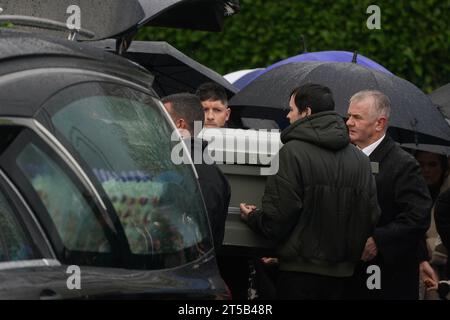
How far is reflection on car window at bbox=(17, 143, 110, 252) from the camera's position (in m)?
3.59

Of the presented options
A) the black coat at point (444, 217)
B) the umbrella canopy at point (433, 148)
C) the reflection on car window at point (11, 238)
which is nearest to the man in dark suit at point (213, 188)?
the black coat at point (444, 217)

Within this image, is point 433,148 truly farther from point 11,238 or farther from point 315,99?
point 11,238

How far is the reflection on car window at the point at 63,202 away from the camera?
3.59 m

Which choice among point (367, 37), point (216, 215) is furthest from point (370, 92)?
point (367, 37)

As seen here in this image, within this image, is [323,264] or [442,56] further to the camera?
[442,56]

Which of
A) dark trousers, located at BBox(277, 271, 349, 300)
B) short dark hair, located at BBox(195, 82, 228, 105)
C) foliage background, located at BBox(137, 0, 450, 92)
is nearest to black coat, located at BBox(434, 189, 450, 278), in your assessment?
dark trousers, located at BBox(277, 271, 349, 300)

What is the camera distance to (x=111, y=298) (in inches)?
148

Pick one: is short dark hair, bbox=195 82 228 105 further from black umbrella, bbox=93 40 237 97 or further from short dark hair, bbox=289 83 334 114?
short dark hair, bbox=289 83 334 114

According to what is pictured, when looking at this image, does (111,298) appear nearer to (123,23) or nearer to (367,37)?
(123,23)

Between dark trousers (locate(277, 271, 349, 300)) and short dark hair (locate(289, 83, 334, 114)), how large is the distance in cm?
90

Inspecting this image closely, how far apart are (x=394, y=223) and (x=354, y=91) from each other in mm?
1822

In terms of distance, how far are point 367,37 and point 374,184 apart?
1075 centimetres

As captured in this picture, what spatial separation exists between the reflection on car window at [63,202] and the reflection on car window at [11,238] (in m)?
0.10

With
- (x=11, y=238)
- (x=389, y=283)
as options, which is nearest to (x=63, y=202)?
(x=11, y=238)
